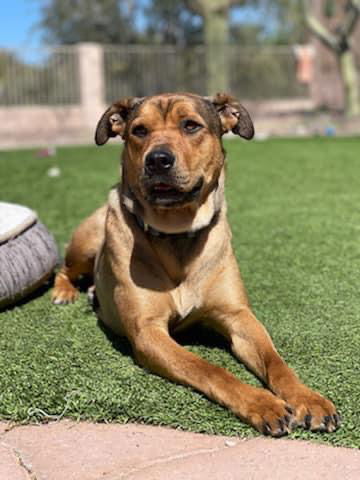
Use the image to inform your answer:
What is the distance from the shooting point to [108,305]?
150 inches

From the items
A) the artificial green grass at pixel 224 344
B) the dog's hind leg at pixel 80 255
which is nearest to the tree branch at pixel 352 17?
the artificial green grass at pixel 224 344

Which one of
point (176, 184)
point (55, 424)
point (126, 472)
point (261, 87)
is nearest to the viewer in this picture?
point (126, 472)

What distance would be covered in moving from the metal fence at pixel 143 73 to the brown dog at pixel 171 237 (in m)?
18.3

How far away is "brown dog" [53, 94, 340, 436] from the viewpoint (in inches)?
131

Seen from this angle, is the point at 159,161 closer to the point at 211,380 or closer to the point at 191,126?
the point at 191,126

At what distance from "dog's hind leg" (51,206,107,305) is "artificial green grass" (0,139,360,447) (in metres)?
0.13

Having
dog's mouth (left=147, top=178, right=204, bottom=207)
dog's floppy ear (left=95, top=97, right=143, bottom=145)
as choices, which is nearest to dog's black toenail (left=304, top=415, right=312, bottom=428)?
dog's mouth (left=147, top=178, right=204, bottom=207)

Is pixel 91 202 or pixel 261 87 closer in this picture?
pixel 91 202

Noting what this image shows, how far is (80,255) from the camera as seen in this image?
4.62 meters

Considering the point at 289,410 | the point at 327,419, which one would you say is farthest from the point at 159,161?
the point at 327,419

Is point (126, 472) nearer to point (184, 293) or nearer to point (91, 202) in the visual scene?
point (184, 293)

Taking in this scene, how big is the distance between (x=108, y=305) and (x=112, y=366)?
Result: 0.60m

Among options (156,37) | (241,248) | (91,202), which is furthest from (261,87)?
(241,248)

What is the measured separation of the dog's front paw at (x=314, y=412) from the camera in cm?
258
